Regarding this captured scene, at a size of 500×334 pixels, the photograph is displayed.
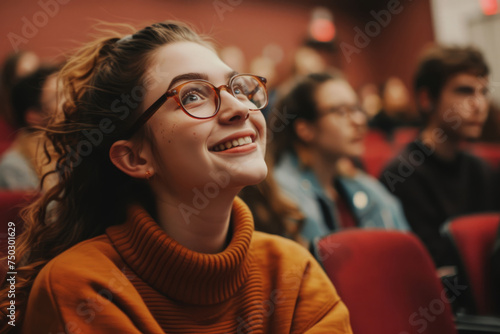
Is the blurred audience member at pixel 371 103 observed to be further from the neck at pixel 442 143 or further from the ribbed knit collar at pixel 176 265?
the ribbed knit collar at pixel 176 265

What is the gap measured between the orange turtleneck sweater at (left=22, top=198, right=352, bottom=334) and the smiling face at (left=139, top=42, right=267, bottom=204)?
11 cm

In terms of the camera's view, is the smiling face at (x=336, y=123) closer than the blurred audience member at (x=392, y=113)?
Yes

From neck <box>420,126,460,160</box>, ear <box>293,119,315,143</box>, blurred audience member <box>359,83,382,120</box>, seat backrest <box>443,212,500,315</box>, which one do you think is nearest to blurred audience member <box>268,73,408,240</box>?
ear <box>293,119,315,143</box>

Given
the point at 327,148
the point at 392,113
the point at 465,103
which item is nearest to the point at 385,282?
the point at 327,148

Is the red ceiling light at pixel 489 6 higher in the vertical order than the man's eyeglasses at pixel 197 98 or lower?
higher

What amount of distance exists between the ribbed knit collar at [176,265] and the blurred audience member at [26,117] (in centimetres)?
106

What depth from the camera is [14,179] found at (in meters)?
1.79

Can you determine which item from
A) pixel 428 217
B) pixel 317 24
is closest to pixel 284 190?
pixel 428 217

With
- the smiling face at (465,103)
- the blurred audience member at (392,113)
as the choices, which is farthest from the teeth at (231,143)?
the blurred audience member at (392,113)

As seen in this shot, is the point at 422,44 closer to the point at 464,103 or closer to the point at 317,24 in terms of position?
the point at 317,24

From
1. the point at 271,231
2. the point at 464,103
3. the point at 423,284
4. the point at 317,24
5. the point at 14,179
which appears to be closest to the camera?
the point at 423,284

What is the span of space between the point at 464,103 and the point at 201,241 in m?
1.60

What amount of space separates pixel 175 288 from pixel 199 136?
0.27 meters

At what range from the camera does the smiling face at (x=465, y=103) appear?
2.00m
